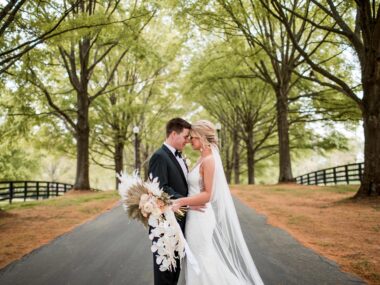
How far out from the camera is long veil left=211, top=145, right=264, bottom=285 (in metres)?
4.58

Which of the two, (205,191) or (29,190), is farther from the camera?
(29,190)

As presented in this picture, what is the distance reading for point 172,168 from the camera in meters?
4.23

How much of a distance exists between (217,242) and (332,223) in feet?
21.2

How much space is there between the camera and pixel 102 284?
559 cm

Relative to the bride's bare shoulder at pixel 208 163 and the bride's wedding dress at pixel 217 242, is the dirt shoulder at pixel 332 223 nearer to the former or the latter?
the bride's wedding dress at pixel 217 242

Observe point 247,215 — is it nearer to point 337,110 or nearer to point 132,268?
point 132,268

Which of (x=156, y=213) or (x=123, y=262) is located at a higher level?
(x=156, y=213)

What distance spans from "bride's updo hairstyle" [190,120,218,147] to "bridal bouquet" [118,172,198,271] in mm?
784

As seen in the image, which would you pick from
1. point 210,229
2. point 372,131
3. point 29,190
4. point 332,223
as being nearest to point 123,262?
point 210,229

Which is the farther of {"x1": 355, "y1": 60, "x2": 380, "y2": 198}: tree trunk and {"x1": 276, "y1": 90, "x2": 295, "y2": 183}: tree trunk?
{"x1": 276, "y1": 90, "x2": 295, "y2": 183}: tree trunk

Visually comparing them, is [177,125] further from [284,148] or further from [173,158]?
[284,148]

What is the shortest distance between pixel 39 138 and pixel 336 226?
75.1ft

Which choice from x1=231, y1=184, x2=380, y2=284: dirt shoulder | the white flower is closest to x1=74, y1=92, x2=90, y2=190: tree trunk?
x1=231, y1=184, x2=380, y2=284: dirt shoulder

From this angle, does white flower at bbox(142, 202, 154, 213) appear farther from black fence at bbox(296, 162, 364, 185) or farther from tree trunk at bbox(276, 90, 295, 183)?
tree trunk at bbox(276, 90, 295, 183)
